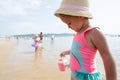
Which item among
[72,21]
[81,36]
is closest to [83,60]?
[81,36]

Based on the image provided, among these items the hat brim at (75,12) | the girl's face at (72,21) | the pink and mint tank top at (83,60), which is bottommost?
the pink and mint tank top at (83,60)

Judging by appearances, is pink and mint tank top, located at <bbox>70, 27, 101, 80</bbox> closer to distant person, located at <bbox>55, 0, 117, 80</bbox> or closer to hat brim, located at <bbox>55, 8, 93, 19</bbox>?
distant person, located at <bbox>55, 0, 117, 80</bbox>

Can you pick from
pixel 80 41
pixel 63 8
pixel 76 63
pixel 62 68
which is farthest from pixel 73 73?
pixel 62 68

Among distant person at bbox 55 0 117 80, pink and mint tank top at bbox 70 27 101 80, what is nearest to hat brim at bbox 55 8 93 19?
distant person at bbox 55 0 117 80

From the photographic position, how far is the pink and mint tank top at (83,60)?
2.60 meters

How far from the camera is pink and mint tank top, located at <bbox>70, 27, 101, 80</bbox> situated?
260 cm

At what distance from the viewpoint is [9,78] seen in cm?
802

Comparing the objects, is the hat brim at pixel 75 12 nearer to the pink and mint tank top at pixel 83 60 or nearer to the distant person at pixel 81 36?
the distant person at pixel 81 36

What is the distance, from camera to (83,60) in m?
2.66

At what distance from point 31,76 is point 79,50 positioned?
6061mm

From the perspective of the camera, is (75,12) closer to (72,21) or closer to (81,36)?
(72,21)

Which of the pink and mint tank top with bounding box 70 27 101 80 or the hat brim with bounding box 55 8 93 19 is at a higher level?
the hat brim with bounding box 55 8 93 19

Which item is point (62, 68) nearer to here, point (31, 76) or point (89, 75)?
point (89, 75)

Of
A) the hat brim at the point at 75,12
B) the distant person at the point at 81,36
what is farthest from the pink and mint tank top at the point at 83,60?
the hat brim at the point at 75,12
